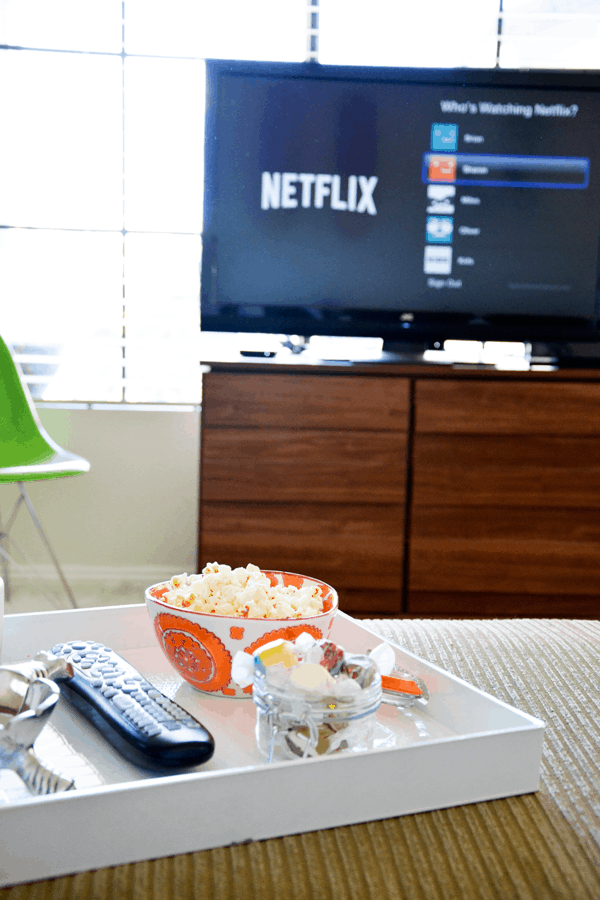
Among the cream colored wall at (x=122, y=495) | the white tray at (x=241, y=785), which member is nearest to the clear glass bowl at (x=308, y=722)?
the white tray at (x=241, y=785)

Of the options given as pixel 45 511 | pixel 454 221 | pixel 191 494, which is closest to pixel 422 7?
pixel 454 221

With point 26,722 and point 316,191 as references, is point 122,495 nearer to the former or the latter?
point 316,191

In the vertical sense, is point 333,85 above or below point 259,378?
above

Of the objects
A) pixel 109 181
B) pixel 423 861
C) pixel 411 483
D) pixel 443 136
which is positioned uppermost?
pixel 443 136

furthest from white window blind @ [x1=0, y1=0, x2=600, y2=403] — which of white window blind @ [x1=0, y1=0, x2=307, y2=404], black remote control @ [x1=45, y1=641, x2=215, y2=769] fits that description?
black remote control @ [x1=45, y1=641, x2=215, y2=769]

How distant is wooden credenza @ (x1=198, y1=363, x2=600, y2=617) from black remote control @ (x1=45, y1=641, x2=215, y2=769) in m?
1.54

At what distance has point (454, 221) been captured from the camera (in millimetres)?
A: 2406

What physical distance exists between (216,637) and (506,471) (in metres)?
1.75

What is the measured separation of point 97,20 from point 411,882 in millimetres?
3003

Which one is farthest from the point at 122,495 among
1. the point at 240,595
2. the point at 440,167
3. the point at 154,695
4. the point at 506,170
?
the point at 154,695

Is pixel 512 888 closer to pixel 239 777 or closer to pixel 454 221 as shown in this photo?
pixel 239 777

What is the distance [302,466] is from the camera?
7.37 feet

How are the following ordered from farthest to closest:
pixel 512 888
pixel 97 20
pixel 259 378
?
pixel 97 20 → pixel 259 378 → pixel 512 888

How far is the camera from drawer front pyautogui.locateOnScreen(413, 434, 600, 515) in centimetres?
228
